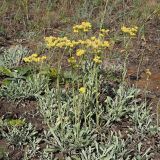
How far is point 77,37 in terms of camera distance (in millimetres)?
5672

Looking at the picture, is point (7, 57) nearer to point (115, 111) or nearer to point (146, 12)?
point (115, 111)

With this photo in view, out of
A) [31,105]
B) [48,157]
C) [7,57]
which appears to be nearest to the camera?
[48,157]

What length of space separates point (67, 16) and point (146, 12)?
4.22 feet

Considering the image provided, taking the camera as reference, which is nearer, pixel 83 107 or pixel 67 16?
pixel 83 107

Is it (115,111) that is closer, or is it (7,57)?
(115,111)

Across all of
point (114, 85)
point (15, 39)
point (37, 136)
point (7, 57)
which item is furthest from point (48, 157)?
point (15, 39)

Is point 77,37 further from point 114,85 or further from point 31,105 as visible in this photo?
point 31,105

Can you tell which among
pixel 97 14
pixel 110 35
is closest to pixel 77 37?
pixel 110 35

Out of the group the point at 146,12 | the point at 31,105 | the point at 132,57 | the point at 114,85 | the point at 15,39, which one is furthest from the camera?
the point at 146,12

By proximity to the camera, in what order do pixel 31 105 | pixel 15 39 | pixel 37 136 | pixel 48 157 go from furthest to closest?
pixel 15 39 < pixel 31 105 < pixel 37 136 < pixel 48 157

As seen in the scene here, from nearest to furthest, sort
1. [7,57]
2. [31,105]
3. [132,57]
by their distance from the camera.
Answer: [31,105], [7,57], [132,57]

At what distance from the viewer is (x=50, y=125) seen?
368 cm

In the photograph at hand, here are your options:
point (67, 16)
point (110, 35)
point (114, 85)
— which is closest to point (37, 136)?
point (114, 85)

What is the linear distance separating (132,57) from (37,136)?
7.35 feet
